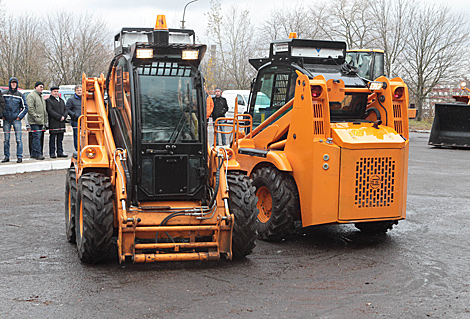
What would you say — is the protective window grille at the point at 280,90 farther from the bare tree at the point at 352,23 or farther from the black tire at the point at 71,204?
the bare tree at the point at 352,23

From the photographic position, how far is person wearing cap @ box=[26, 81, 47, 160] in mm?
15297

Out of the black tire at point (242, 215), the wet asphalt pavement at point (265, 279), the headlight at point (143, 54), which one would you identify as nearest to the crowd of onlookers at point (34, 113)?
the wet asphalt pavement at point (265, 279)

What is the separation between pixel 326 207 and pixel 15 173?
345 inches

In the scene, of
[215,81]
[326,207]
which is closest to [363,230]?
[326,207]

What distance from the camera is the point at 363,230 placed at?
8.77 meters

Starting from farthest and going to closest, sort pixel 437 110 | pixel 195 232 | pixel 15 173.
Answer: pixel 437 110
pixel 15 173
pixel 195 232

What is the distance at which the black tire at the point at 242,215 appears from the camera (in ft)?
Answer: 22.2

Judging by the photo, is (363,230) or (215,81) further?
(215,81)

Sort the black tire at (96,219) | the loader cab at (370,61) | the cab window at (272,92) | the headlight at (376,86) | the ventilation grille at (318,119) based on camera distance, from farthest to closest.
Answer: the loader cab at (370,61) → the cab window at (272,92) → the headlight at (376,86) → the ventilation grille at (318,119) → the black tire at (96,219)

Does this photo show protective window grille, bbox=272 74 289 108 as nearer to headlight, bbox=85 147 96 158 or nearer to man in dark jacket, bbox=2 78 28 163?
headlight, bbox=85 147 96 158

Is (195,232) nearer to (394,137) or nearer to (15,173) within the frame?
(394,137)

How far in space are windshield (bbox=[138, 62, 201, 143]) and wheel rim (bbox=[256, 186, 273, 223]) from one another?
2043 millimetres

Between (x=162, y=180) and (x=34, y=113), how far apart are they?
31.8ft

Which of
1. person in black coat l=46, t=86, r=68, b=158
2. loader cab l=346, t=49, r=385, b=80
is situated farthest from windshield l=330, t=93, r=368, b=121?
loader cab l=346, t=49, r=385, b=80
